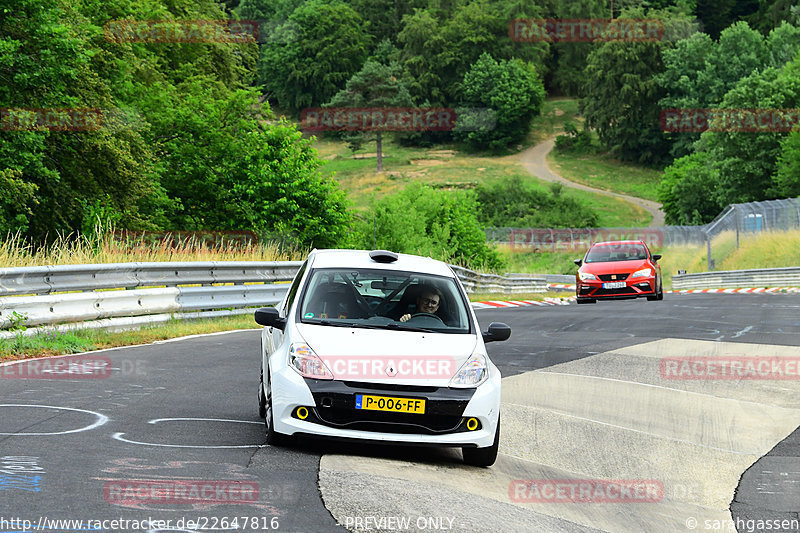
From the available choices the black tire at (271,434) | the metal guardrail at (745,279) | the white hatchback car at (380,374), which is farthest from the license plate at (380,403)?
the metal guardrail at (745,279)

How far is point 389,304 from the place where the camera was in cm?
891

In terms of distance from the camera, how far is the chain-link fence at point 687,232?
50.3 meters

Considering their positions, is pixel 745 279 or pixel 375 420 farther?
pixel 745 279

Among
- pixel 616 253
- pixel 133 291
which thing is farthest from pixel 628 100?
pixel 133 291

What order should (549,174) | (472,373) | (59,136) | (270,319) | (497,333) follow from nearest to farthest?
(472,373) < (270,319) < (497,333) < (59,136) < (549,174)

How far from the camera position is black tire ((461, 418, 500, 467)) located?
25.1 feet

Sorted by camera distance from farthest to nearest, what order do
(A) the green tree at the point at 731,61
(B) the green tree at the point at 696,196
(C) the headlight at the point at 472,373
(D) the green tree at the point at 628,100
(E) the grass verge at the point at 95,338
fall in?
(D) the green tree at the point at 628,100 < (A) the green tree at the point at 731,61 < (B) the green tree at the point at 696,196 < (E) the grass verge at the point at 95,338 < (C) the headlight at the point at 472,373

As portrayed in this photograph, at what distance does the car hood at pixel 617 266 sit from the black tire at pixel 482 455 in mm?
20360

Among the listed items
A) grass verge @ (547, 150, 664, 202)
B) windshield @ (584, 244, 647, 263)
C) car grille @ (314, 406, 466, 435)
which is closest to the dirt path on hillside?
grass verge @ (547, 150, 664, 202)

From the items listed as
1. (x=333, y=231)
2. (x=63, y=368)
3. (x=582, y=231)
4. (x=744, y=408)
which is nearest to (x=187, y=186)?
(x=333, y=231)

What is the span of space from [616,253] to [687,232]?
1489 inches

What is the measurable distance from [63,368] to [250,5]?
169m

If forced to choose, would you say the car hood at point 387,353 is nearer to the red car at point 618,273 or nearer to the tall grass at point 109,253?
the tall grass at point 109,253

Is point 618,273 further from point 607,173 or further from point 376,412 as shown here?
point 607,173
